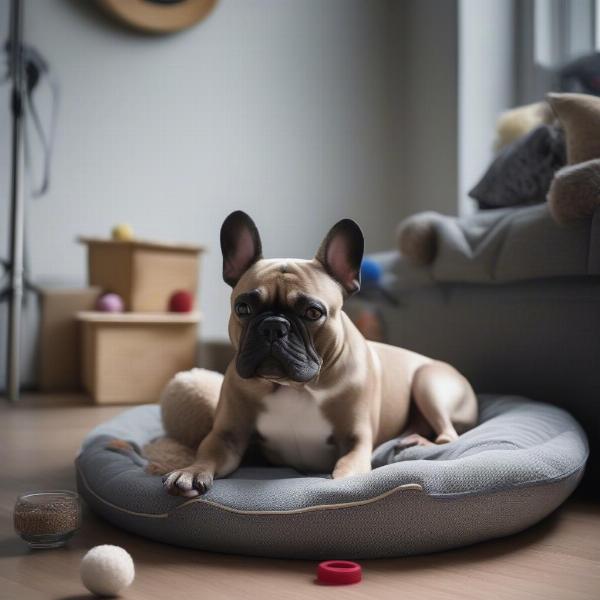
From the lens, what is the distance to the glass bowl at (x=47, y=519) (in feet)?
4.77

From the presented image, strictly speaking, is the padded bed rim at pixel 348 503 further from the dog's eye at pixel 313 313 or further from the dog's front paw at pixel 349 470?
the dog's eye at pixel 313 313

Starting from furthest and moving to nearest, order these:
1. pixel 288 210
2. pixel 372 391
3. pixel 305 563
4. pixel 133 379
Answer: pixel 288 210, pixel 133 379, pixel 372 391, pixel 305 563

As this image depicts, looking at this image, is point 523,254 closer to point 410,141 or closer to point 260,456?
point 260,456

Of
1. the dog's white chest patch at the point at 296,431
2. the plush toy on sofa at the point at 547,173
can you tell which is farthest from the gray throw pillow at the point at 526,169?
the dog's white chest patch at the point at 296,431

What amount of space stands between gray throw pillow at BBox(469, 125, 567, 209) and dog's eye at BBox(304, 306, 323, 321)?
48.3 inches

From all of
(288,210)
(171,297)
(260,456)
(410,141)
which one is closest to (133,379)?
(171,297)

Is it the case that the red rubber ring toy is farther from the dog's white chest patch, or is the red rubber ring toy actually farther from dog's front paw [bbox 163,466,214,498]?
the dog's white chest patch

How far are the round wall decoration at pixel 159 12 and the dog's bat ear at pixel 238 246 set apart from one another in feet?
8.91

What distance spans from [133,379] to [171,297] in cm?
43

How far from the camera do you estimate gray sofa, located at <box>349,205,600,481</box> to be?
2045mm

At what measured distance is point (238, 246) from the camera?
1.70m

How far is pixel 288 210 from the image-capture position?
456 centimetres

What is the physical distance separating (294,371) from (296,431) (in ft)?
0.73

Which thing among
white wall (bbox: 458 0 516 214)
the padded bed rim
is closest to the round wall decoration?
white wall (bbox: 458 0 516 214)
